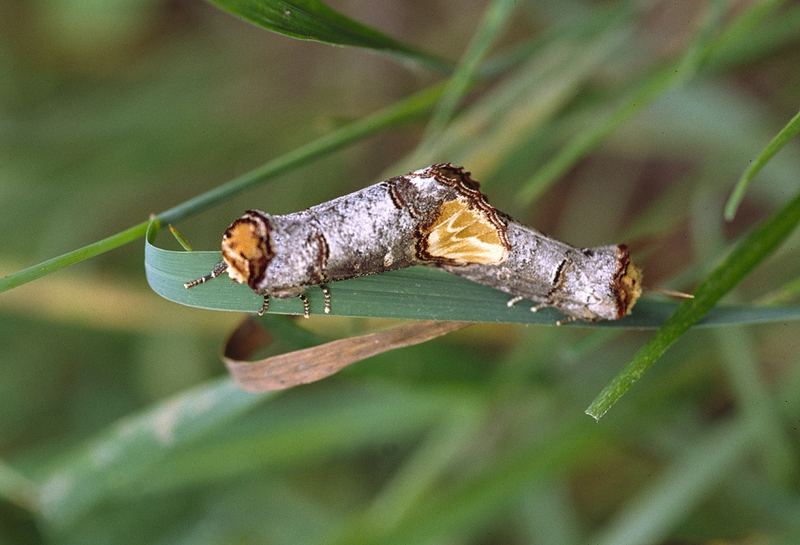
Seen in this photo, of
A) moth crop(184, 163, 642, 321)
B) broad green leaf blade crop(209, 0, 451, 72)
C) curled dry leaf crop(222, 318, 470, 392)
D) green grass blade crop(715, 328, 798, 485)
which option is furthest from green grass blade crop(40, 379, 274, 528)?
green grass blade crop(715, 328, 798, 485)

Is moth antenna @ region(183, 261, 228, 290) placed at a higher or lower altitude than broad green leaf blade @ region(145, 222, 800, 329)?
higher

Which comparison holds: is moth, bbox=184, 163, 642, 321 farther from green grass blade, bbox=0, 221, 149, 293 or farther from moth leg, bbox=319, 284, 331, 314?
green grass blade, bbox=0, 221, 149, 293

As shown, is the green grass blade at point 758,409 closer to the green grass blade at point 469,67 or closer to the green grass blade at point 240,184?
the green grass blade at point 469,67

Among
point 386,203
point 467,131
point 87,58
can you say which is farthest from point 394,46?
point 87,58

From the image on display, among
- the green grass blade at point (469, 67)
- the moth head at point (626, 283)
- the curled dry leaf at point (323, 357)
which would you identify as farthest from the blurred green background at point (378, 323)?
the moth head at point (626, 283)

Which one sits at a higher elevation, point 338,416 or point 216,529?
point 338,416

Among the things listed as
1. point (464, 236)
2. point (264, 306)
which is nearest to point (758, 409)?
point (464, 236)

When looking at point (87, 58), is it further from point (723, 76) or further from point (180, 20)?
point (723, 76)
